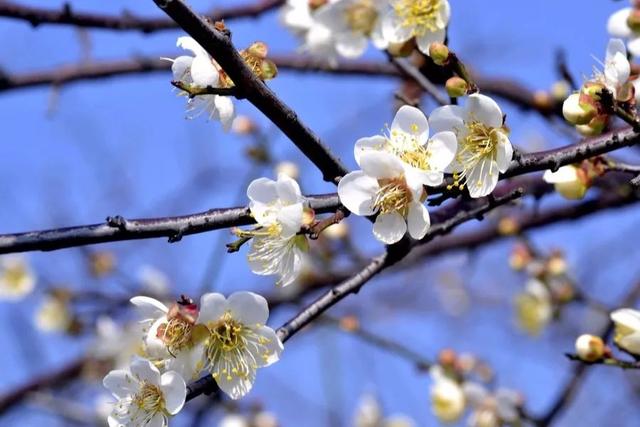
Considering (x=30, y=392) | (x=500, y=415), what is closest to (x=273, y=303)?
(x=500, y=415)

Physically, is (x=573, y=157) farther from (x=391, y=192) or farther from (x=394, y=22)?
(x=394, y=22)

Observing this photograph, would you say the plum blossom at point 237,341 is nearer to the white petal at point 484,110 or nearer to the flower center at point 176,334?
the flower center at point 176,334

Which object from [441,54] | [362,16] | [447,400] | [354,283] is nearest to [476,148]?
[441,54]

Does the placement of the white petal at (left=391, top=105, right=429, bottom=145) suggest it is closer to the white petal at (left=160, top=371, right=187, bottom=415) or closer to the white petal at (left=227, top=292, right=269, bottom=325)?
the white petal at (left=227, top=292, right=269, bottom=325)

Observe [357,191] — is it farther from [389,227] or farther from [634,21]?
[634,21]

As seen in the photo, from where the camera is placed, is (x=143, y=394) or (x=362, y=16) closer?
(x=143, y=394)

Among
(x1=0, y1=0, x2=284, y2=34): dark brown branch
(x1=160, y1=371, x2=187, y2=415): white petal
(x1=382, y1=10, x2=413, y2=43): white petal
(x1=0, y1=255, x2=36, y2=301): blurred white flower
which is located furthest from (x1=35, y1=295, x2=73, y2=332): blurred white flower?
(x1=160, y1=371, x2=187, y2=415): white petal
